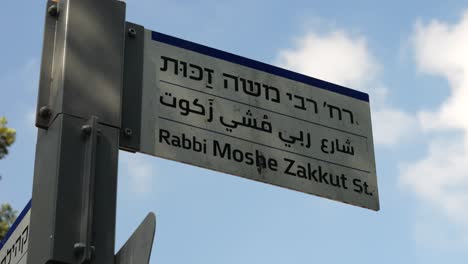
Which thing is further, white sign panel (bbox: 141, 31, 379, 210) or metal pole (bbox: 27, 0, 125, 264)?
white sign panel (bbox: 141, 31, 379, 210)

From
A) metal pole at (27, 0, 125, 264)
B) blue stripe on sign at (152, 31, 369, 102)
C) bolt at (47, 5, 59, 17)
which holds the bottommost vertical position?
metal pole at (27, 0, 125, 264)

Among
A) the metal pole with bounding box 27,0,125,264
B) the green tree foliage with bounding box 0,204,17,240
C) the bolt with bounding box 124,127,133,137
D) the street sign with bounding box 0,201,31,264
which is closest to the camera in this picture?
the metal pole with bounding box 27,0,125,264

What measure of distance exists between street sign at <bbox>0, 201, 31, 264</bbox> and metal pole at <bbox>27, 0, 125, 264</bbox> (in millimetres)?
1123

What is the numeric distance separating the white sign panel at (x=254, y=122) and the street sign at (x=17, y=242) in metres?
1.10

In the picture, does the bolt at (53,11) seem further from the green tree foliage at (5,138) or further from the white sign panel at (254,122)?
the green tree foliage at (5,138)

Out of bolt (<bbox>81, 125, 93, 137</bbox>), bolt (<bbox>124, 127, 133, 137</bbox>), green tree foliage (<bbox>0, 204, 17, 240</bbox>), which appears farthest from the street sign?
green tree foliage (<bbox>0, 204, 17, 240</bbox>)

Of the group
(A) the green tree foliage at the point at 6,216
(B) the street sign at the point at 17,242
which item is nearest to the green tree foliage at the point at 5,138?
(A) the green tree foliage at the point at 6,216

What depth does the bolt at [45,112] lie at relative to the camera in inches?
130

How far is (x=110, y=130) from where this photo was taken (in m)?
3.31

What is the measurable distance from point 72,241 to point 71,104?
20.9 inches

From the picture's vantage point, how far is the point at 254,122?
3902 millimetres

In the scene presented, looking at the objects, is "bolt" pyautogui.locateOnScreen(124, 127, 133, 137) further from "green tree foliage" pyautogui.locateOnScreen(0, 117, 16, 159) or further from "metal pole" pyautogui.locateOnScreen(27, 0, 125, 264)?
"green tree foliage" pyautogui.locateOnScreen(0, 117, 16, 159)

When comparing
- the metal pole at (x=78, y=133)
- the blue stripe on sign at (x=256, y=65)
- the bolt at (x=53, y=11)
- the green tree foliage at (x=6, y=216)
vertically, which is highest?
the green tree foliage at (x=6, y=216)

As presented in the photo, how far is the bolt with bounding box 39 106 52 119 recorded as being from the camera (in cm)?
330
